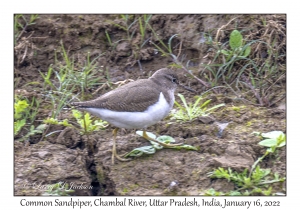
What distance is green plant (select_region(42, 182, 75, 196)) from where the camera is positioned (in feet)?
16.5

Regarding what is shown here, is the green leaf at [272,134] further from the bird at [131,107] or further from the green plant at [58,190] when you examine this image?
the green plant at [58,190]

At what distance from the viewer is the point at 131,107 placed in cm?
568

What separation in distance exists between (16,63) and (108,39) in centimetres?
127

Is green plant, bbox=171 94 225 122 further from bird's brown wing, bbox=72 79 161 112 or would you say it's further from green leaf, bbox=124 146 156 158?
green leaf, bbox=124 146 156 158

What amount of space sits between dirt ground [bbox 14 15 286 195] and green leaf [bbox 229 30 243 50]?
0.38 meters

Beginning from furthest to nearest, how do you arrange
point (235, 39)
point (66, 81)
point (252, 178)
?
point (235, 39), point (66, 81), point (252, 178)

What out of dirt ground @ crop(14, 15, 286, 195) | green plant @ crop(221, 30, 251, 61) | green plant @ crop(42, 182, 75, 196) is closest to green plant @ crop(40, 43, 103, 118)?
dirt ground @ crop(14, 15, 286, 195)

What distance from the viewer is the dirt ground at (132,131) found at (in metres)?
5.22

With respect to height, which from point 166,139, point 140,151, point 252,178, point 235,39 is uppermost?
point 235,39

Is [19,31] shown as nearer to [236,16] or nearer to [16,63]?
[16,63]

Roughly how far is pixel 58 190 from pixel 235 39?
3.03 m

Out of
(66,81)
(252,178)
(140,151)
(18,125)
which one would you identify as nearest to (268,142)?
(252,178)

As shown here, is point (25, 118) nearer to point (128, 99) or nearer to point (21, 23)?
point (128, 99)

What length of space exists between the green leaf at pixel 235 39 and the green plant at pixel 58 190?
2.88 meters
